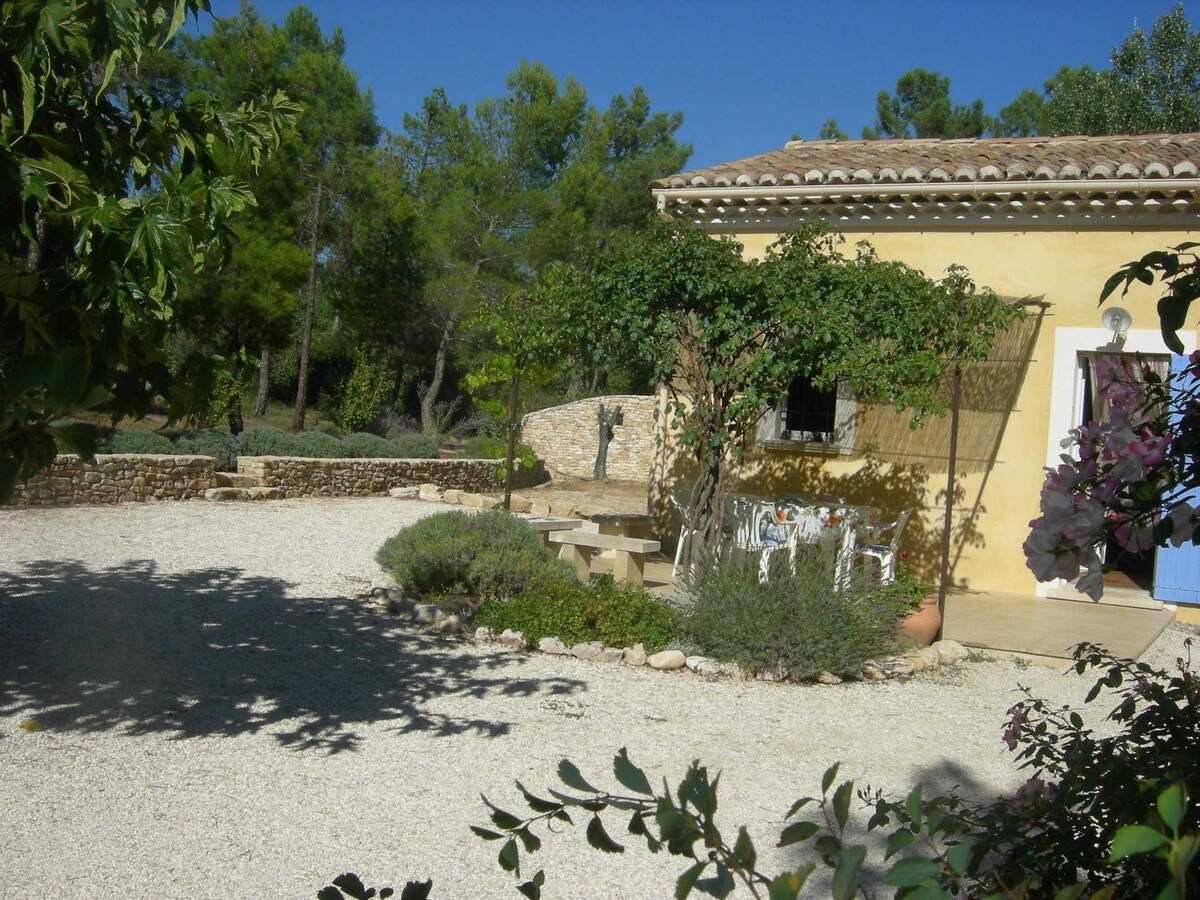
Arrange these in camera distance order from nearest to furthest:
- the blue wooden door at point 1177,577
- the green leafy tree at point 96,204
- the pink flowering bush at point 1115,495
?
the pink flowering bush at point 1115,495, the green leafy tree at point 96,204, the blue wooden door at point 1177,577

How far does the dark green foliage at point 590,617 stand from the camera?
23.5 ft

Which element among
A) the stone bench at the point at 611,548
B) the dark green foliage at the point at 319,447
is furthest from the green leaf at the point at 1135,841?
the dark green foliage at the point at 319,447

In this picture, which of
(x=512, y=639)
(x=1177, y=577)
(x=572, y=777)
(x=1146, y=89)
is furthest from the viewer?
(x=1146, y=89)

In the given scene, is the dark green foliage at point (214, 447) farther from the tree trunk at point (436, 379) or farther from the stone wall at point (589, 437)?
the tree trunk at point (436, 379)

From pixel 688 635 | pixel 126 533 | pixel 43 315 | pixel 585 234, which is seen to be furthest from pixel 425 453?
pixel 43 315

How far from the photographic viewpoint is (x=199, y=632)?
7164mm

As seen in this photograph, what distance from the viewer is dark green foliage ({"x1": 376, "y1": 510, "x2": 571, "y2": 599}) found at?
8219 millimetres

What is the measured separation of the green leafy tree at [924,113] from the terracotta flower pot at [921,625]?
23.5 m

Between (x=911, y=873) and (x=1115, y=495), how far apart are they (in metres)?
0.81

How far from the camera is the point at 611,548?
29.1 feet

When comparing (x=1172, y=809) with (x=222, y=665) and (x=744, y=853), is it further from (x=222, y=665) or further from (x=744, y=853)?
(x=222, y=665)

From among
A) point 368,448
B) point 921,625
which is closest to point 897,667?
point 921,625

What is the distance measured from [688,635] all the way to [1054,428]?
4482mm

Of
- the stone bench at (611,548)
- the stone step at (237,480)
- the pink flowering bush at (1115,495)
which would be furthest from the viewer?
the stone step at (237,480)
